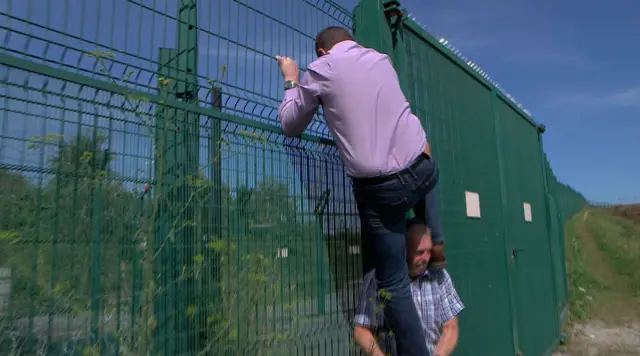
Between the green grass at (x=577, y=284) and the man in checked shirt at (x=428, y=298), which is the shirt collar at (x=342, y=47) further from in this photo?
the green grass at (x=577, y=284)

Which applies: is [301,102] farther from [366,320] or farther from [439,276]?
[439,276]

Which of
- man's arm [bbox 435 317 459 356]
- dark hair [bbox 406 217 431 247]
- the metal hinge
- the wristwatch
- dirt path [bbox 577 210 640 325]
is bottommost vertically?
dirt path [bbox 577 210 640 325]

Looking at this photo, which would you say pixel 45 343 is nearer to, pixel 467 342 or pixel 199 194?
pixel 199 194

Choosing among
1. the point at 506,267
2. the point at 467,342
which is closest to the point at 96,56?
the point at 467,342

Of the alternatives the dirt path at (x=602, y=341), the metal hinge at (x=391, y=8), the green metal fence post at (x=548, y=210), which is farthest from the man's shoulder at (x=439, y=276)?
the green metal fence post at (x=548, y=210)

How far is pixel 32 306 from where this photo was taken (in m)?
1.56

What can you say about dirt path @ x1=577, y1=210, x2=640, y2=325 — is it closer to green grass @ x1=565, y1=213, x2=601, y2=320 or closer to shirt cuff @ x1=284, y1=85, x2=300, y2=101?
green grass @ x1=565, y1=213, x2=601, y2=320

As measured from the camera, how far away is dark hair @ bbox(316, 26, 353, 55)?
8.89 feet

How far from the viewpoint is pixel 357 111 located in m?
2.48

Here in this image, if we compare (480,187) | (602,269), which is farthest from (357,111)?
(602,269)

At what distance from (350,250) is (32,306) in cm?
179

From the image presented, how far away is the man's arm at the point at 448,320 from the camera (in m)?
2.78

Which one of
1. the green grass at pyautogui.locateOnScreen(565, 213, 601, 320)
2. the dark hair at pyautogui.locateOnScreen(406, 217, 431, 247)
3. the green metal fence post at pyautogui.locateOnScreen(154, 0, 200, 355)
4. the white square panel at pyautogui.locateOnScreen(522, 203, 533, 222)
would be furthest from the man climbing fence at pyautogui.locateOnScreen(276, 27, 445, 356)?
the green grass at pyautogui.locateOnScreen(565, 213, 601, 320)

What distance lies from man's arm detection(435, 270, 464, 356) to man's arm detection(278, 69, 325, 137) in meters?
1.29
